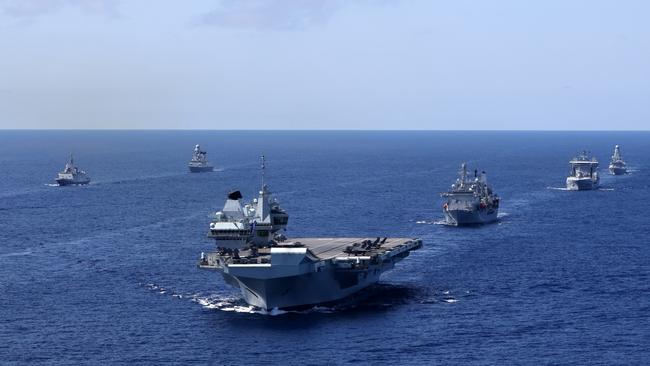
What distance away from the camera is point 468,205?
156250mm

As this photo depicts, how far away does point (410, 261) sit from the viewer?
118 metres

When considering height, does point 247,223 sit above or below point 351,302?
above

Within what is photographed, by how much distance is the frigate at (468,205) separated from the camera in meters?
154

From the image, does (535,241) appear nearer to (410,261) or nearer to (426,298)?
(410,261)

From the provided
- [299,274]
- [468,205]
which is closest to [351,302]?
[299,274]

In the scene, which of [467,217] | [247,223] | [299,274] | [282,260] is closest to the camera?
[282,260]

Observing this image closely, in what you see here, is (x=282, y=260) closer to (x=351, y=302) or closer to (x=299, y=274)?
(x=299, y=274)

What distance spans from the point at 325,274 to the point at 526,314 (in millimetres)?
18034

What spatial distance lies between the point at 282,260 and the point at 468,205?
73827 mm

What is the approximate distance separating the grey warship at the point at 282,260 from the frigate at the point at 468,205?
44722 millimetres

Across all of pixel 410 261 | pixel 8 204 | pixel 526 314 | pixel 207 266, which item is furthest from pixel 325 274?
pixel 8 204

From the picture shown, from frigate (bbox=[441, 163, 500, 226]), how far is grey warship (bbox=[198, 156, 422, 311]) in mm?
44722

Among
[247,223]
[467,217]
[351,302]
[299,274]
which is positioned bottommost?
[351,302]

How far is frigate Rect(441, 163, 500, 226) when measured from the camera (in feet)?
505
